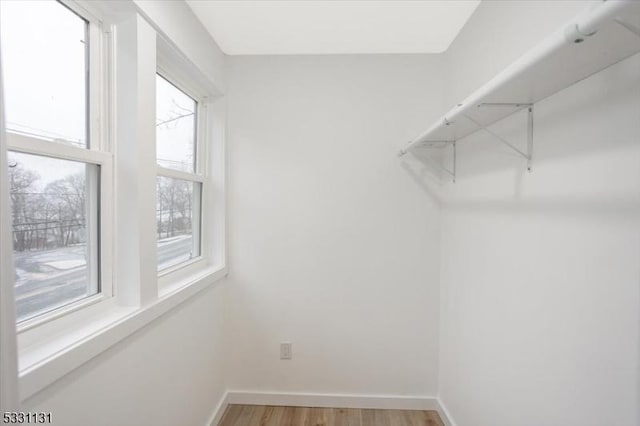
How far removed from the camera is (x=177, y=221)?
1847 millimetres

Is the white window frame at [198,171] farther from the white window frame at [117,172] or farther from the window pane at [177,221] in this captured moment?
the white window frame at [117,172]

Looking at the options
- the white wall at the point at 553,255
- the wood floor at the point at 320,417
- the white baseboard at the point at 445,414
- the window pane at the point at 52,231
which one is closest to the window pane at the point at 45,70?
the window pane at the point at 52,231

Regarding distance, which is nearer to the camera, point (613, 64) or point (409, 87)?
point (613, 64)

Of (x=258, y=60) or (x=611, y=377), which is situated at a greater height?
(x=258, y=60)

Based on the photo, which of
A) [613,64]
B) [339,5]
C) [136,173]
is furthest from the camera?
[339,5]

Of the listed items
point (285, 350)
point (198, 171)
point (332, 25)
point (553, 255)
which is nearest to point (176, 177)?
point (198, 171)

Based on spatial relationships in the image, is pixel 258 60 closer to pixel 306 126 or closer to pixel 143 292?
pixel 306 126

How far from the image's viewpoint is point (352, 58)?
7.18ft

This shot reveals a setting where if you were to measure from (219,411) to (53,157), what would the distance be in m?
1.87

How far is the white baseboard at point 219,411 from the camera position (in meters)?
1.99

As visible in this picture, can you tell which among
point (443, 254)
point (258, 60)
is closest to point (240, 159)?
point (258, 60)

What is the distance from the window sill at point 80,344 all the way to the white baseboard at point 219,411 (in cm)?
101

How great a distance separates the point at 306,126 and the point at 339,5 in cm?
77

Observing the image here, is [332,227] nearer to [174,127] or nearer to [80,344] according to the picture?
[174,127]
